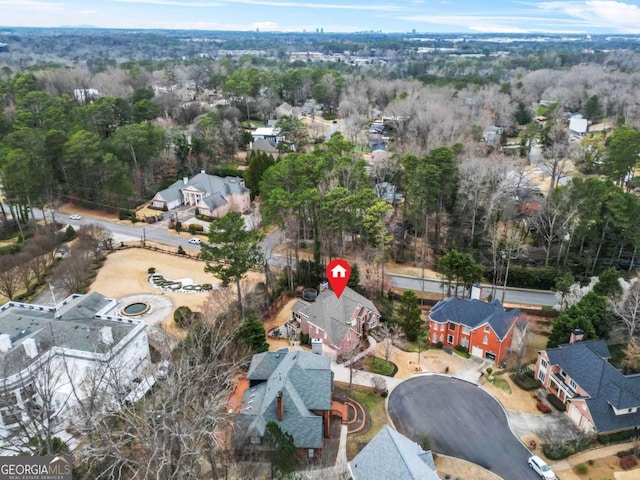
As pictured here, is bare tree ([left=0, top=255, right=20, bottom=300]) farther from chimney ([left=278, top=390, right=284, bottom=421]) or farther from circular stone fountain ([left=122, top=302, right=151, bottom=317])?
chimney ([left=278, top=390, right=284, bottom=421])

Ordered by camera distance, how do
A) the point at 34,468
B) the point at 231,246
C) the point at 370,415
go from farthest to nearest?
the point at 231,246 < the point at 370,415 < the point at 34,468

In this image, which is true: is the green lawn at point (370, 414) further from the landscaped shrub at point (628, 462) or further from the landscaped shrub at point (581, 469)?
the landscaped shrub at point (628, 462)

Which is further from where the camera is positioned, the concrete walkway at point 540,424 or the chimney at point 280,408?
the concrete walkway at point 540,424

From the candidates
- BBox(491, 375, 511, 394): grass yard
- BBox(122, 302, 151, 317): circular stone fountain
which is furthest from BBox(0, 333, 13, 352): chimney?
BBox(491, 375, 511, 394): grass yard

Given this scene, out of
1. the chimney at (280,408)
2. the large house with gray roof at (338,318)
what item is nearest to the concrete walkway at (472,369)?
the large house with gray roof at (338,318)

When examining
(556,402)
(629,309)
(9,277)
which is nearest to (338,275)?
(556,402)

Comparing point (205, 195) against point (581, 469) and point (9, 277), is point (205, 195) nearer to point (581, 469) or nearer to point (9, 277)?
point (9, 277)

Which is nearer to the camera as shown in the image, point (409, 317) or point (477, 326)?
point (477, 326)

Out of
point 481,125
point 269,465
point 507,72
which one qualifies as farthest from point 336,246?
point 507,72
